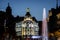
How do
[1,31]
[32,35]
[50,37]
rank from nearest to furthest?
[1,31] < [50,37] < [32,35]

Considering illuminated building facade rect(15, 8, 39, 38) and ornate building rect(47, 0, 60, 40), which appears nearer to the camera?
ornate building rect(47, 0, 60, 40)

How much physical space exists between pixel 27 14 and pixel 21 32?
566 centimetres

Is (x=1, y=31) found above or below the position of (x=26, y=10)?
below

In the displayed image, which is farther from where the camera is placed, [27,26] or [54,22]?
[27,26]

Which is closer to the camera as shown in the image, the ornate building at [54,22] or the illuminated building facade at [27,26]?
the ornate building at [54,22]

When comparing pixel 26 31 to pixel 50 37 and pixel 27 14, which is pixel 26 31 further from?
pixel 50 37

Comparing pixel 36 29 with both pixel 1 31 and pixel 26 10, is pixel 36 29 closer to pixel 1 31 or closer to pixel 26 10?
pixel 26 10

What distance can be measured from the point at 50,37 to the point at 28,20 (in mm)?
16821

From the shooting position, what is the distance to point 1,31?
121 feet

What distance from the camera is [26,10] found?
6381cm

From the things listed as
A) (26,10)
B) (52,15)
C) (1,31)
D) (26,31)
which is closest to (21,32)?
(26,31)

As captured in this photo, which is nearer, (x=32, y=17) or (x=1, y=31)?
(x=1, y=31)

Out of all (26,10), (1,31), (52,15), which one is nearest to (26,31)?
(26,10)

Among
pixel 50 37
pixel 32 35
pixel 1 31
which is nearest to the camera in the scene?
pixel 1 31
